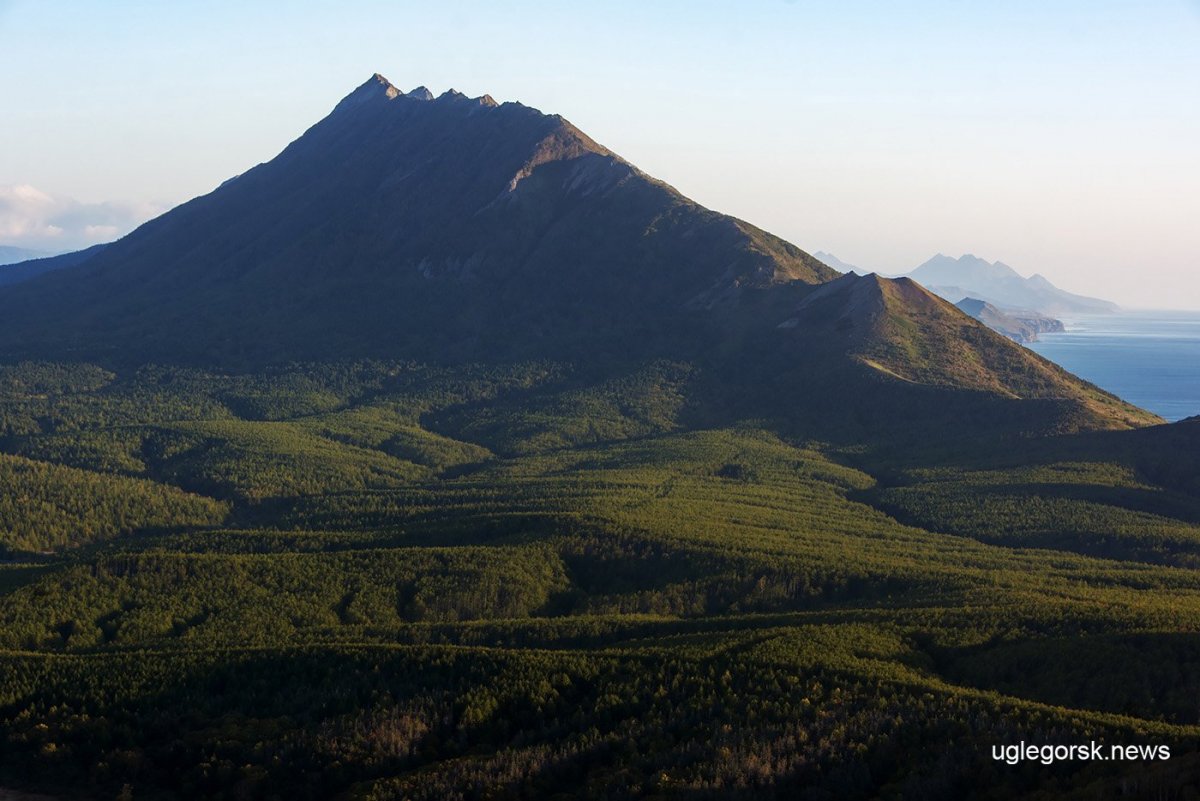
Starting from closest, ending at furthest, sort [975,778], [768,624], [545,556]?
1. [975,778]
2. [768,624]
3. [545,556]

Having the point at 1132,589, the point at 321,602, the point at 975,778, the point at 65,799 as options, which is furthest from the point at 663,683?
the point at 1132,589

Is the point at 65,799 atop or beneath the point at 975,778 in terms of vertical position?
beneath

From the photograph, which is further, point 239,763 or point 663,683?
point 663,683

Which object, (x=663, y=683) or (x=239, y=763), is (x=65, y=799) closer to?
(x=239, y=763)

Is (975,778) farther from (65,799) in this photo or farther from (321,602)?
(321,602)

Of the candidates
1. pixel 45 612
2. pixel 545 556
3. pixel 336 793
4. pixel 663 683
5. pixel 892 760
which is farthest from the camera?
pixel 545 556

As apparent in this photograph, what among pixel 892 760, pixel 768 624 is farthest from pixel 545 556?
pixel 892 760
